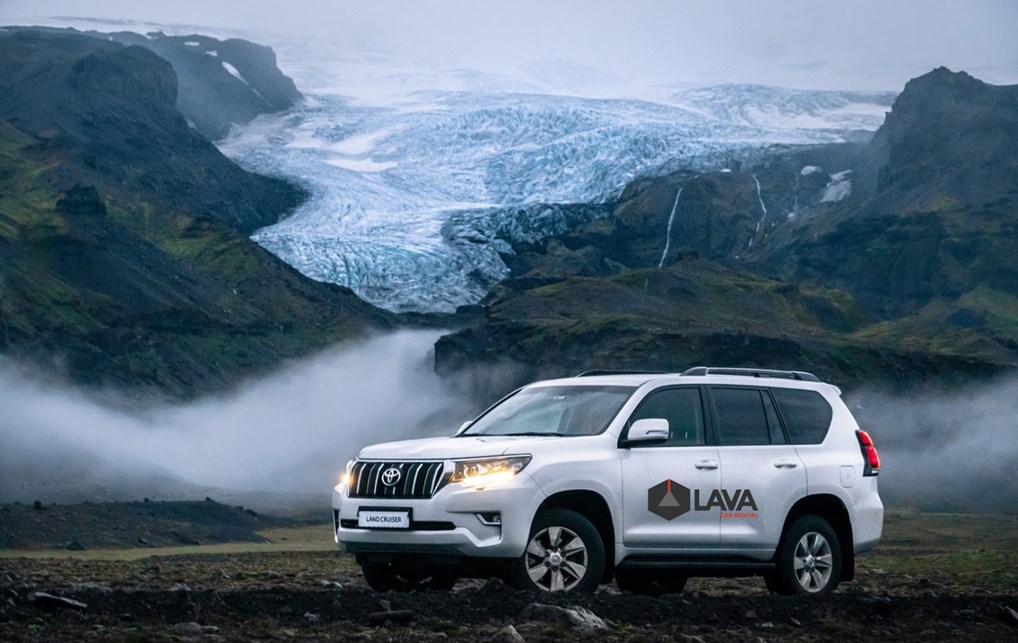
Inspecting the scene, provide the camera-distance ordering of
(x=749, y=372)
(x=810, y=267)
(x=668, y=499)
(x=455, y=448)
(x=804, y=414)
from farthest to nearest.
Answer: (x=810, y=267)
(x=804, y=414)
(x=749, y=372)
(x=668, y=499)
(x=455, y=448)

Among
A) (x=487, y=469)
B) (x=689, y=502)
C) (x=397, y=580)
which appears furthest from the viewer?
(x=397, y=580)

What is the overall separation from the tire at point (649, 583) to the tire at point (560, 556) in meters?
1.92

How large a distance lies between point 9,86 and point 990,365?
4770 inches

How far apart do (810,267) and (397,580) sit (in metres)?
167

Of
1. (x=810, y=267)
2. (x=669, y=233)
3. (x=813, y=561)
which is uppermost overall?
(x=669, y=233)

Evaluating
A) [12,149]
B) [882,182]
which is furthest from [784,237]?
[12,149]

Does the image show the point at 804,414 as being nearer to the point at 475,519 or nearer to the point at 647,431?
the point at 647,431

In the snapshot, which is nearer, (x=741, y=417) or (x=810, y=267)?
(x=741, y=417)

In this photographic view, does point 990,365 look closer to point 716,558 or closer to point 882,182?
point 882,182

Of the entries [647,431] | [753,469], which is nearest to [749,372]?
[753,469]

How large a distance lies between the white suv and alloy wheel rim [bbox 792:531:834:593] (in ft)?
0.05

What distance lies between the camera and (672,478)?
13617 millimetres

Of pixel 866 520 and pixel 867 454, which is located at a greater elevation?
pixel 867 454

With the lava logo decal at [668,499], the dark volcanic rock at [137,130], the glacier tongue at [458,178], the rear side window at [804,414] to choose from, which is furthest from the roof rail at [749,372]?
the dark volcanic rock at [137,130]
